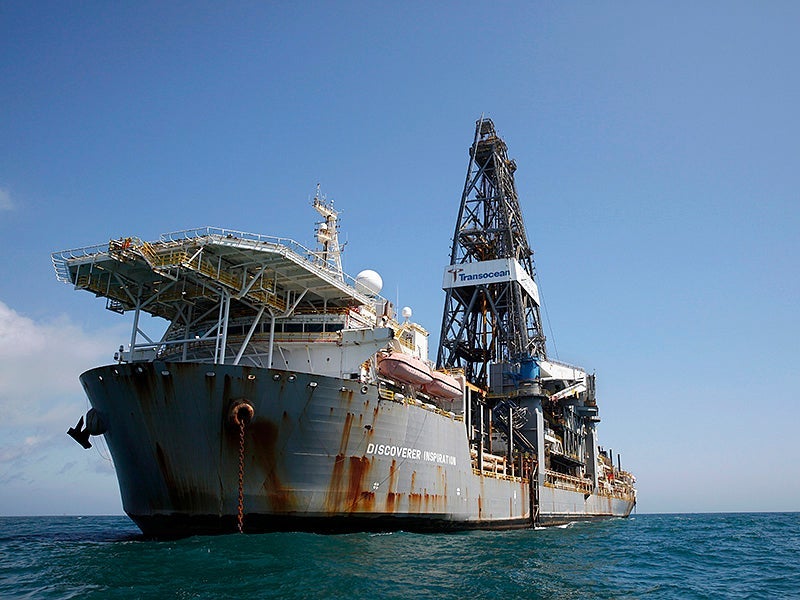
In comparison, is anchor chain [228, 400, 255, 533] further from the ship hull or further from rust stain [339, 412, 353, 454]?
rust stain [339, 412, 353, 454]

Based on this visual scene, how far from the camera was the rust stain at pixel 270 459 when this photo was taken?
68.3 ft

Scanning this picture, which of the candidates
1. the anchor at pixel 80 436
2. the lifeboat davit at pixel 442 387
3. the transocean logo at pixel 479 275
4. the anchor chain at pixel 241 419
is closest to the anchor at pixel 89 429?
the anchor at pixel 80 436

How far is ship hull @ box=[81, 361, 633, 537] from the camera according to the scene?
2053 centimetres

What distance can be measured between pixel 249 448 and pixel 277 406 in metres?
1.55

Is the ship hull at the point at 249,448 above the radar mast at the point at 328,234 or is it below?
below

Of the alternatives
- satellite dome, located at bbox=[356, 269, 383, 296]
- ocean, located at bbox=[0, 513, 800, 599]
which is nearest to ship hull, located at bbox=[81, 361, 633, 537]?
ocean, located at bbox=[0, 513, 800, 599]

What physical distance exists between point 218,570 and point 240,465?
19.1 feet

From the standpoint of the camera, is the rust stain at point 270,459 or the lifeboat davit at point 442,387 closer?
the rust stain at point 270,459

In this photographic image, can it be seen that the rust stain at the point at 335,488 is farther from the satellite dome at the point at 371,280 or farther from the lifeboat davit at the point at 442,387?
the satellite dome at the point at 371,280

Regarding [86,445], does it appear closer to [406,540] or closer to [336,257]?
[406,540]

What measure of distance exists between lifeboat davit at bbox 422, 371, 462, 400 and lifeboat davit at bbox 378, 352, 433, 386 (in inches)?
52.8

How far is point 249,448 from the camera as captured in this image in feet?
68.2

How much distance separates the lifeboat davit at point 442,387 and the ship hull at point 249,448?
4334 mm

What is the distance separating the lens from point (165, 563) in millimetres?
15875
